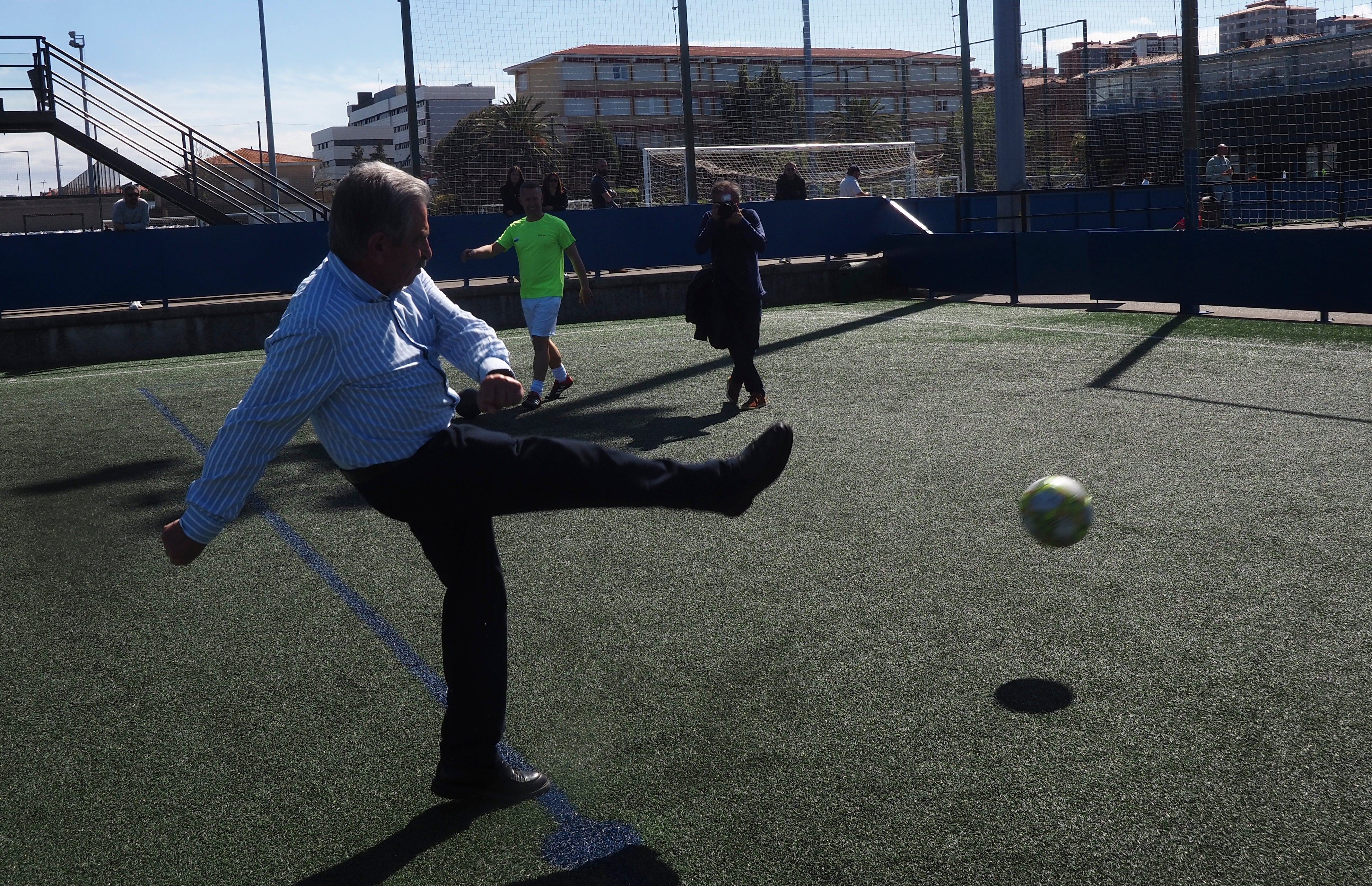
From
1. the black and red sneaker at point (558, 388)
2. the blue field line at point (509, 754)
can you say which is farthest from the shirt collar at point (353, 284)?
the black and red sneaker at point (558, 388)

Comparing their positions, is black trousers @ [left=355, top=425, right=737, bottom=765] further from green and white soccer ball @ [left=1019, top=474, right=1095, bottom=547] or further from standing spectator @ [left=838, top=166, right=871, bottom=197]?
standing spectator @ [left=838, top=166, right=871, bottom=197]

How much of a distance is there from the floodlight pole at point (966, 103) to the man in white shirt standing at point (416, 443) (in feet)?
72.6

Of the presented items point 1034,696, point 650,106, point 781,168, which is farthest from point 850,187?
point 650,106

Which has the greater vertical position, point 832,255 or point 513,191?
point 513,191

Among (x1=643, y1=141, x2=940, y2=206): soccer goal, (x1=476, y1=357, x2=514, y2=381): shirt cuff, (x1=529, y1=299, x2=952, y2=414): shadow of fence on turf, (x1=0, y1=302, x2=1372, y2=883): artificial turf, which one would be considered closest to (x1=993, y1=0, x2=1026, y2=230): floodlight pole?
(x1=529, y1=299, x2=952, y2=414): shadow of fence on turf

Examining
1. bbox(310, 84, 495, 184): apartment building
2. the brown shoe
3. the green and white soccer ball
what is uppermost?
bbox(310, 84, 495, 184): apartment building

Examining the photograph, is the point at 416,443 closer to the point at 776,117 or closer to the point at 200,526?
the point at 200,526

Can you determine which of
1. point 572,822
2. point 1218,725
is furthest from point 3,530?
point 1218,725

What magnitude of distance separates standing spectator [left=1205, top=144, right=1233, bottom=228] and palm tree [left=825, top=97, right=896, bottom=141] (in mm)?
14024

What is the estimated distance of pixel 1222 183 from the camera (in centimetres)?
1564

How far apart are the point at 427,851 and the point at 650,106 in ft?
136

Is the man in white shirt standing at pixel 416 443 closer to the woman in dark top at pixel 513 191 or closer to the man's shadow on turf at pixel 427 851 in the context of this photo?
the man's shadow on turf at pixel 427 851

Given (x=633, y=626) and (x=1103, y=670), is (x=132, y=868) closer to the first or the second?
(x=633, y=626)

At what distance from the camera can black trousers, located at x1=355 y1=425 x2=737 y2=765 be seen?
114 inches
